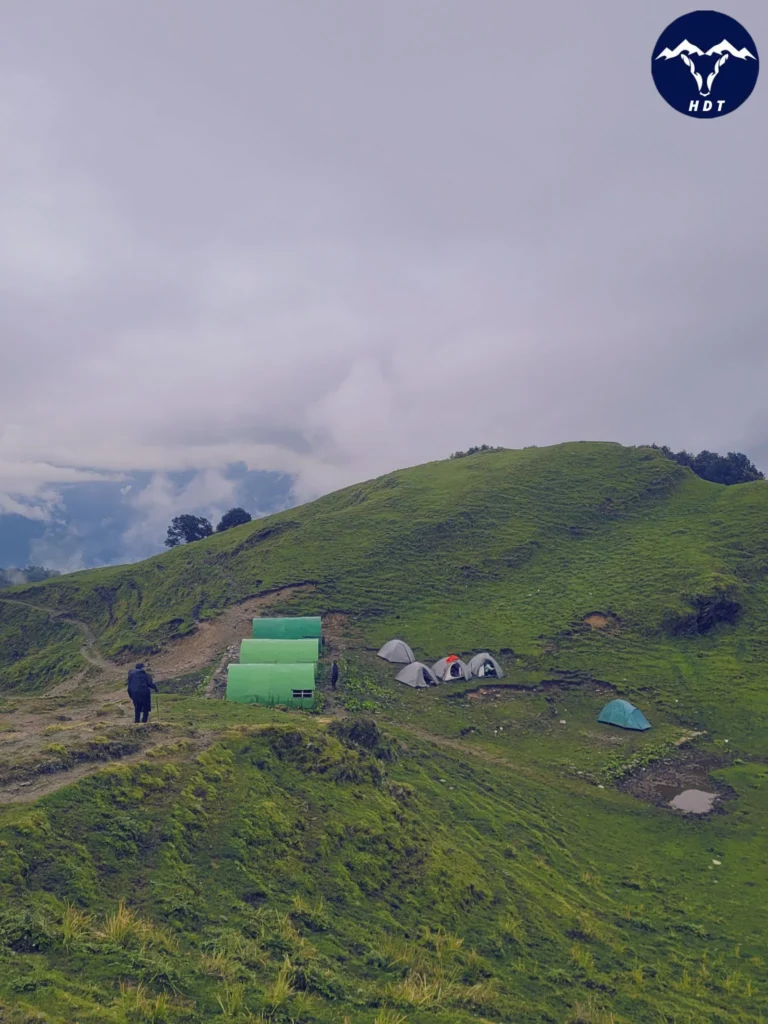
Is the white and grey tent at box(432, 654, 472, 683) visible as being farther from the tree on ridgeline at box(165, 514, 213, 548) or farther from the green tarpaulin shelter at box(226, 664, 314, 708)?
the tree on ridgeline at box(165, 514, 213, 548)

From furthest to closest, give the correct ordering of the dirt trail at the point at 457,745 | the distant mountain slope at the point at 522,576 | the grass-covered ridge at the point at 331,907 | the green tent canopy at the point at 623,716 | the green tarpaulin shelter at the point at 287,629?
1. the distant mountain slope at the point at 522,576
2. the green tarpaulin shelter at the point at 287,629
3. the green tent canopy at the point at 623,716
4. the dirt trail at the point at 457,745
5. the grass-covered ridge at the point at 331,907

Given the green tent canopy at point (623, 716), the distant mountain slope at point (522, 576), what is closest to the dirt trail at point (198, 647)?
the distant mountain slope at point (522, 576)

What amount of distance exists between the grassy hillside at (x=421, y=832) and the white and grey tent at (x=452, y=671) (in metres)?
1.25

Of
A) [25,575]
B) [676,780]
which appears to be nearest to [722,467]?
Result: [676,780]

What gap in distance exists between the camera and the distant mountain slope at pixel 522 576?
49125mm

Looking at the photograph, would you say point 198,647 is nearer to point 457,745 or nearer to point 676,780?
A: point 457,745

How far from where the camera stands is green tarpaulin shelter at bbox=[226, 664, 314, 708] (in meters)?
35.6

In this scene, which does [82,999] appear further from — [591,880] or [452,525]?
[452,525]

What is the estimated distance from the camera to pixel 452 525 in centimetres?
7219

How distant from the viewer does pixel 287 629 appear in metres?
48.9

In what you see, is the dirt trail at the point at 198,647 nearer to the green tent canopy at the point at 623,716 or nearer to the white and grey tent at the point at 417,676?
the white and grey tent at the point at 417,676

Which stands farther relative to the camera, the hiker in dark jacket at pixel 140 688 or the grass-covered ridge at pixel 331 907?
the hiker in dark jacket at pixel 140 688

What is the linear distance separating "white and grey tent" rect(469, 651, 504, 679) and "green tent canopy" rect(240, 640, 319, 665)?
38.2 feet

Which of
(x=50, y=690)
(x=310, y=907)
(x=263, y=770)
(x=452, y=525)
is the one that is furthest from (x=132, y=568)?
(x=310, y=907)
